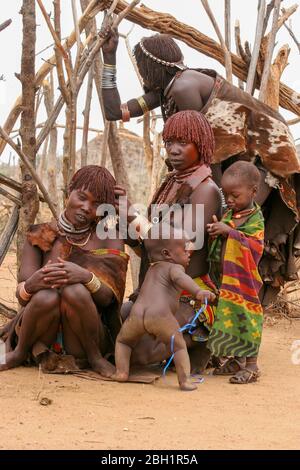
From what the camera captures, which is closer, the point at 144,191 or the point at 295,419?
the point at 295,419

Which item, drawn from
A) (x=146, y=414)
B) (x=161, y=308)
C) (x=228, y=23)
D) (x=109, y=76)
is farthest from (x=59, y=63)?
(x=146, y=414)

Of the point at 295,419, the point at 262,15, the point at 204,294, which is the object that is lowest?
the point at 295,419

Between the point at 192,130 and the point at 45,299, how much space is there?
3.64ft

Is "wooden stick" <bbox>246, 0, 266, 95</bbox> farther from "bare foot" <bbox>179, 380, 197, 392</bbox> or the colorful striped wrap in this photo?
"bare foot" <bbox>179, 380, 197, 392</bbox>

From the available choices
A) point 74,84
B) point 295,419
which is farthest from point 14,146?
point 295,419

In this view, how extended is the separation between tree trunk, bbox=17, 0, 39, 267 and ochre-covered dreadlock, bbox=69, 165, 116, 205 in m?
0.95

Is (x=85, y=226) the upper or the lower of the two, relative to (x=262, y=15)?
lower

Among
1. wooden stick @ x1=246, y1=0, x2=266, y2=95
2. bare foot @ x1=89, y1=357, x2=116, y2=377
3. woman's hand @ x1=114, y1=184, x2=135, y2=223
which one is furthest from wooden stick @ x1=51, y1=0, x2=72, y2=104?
bare foot @ x1=89, y1=357, x2=116, y2=377

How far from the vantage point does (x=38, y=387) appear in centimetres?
376

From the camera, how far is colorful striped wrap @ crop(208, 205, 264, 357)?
4133 mm

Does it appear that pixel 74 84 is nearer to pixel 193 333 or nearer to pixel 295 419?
pixel 193 333

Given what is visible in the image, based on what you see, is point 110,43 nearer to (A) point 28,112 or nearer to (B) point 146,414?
(A) point 28,112

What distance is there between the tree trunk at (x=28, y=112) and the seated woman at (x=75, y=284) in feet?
2.85
